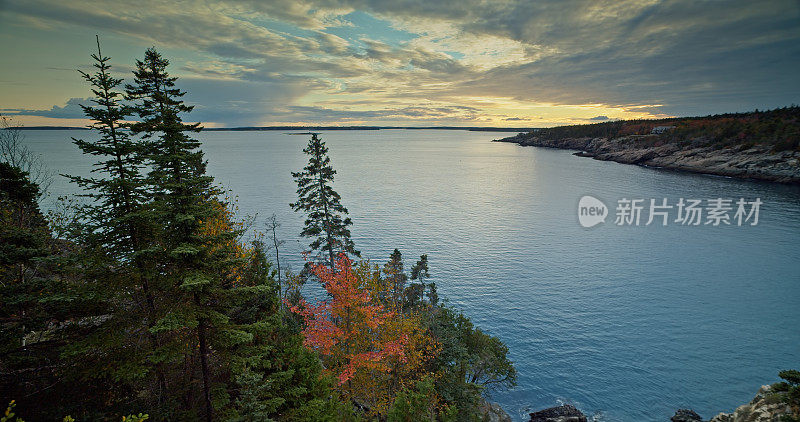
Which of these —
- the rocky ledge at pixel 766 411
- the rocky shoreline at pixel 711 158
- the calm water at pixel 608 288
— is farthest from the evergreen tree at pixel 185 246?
the rocky shoreline at pixel 711 158

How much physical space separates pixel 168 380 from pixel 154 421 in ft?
8.84

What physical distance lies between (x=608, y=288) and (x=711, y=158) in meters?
126

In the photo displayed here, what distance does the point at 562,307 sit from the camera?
144 feet

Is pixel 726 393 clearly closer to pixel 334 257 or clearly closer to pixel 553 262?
pixel 553 262

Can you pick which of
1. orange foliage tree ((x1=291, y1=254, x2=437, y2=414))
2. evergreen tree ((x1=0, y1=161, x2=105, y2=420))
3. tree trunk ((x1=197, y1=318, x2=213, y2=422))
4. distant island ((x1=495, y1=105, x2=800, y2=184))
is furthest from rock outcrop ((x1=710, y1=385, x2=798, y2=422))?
distant island ((x1=495, y1=105, x2=800, y2=184))

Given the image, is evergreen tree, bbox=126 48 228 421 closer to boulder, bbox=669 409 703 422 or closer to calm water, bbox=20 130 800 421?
calm water, bbox=20 130 800 421

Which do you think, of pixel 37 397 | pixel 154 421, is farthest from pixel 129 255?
pixel 154 421

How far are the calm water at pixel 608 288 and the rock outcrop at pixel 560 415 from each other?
3.61 ft

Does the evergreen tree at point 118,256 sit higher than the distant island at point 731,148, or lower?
lower

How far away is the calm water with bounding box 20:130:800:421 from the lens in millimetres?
32062

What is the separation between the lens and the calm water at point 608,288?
3206cm

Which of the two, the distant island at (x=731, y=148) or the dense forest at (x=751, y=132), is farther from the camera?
the dense forest at (x=751, y=132)

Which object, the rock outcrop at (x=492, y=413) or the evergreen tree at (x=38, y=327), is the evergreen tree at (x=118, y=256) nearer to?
the evergreen tree at (x=38, y=327)

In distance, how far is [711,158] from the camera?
13225 cm
